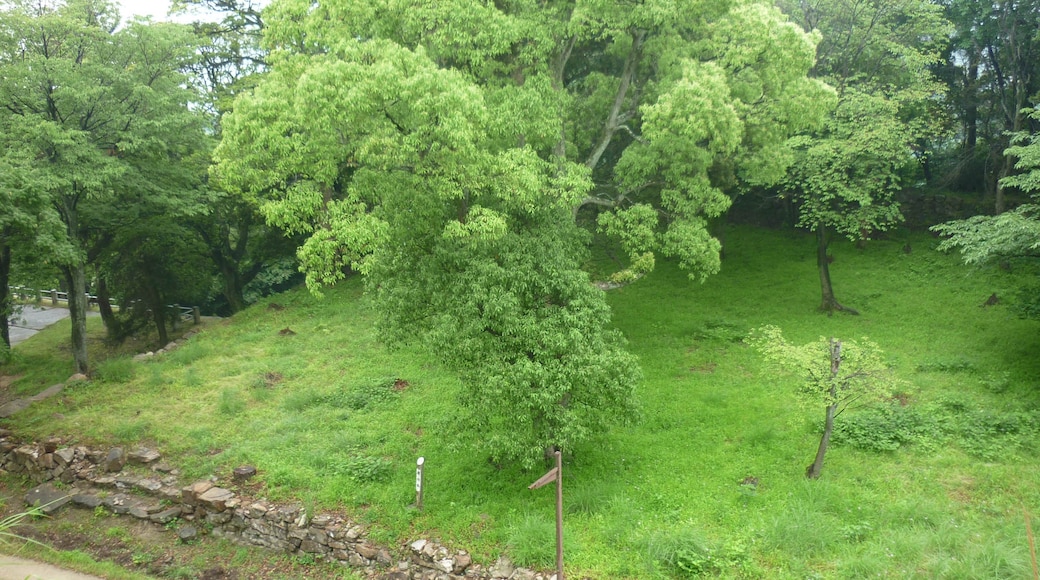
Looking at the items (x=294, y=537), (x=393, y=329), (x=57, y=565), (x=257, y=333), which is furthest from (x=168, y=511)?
(x=257, y=333)

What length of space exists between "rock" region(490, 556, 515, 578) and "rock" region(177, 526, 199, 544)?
572 cm

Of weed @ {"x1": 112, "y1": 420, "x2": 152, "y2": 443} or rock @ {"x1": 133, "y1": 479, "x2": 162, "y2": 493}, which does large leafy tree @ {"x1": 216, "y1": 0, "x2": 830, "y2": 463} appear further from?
weed @ {"x1": 112, "y1": 420, "x2": 152, "y2": 443}

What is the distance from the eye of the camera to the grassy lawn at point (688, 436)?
8.83m

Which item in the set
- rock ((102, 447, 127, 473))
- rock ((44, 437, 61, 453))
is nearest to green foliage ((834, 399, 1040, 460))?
rock ((102, 447, 127, 473))

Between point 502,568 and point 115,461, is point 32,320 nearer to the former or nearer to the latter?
point 115,461

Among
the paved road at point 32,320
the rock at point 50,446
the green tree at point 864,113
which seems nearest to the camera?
the rock at point 50,446

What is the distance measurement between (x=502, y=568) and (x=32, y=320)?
28.3m

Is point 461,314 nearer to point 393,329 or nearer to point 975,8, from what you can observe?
point 393,329

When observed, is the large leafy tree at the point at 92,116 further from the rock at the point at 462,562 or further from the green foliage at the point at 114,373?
the rock at the point at 462,562

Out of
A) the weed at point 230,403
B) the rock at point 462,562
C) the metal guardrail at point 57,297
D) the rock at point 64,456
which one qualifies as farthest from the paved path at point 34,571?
the metal guardrail at point 57,297

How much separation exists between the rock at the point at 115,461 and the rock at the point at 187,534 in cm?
257

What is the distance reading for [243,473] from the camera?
1146 cm

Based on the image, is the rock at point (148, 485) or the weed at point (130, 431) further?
the weed at point (130, 431)

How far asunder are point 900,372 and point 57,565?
1674 centimetres
